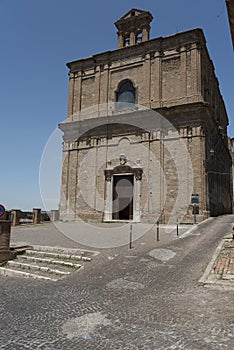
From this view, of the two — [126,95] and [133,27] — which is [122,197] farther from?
[133,27]

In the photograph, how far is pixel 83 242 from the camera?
11.3 meters

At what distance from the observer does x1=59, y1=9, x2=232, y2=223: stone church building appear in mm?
19594

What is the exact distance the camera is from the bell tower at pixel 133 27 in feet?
80.1

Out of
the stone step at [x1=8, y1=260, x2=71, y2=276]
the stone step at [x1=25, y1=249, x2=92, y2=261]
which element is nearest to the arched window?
the stone step at [x1=25, y1=249, x2=92, y2=261]

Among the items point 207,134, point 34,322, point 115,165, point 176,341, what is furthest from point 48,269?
point 207,134

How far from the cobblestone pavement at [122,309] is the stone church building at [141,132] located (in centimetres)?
1177

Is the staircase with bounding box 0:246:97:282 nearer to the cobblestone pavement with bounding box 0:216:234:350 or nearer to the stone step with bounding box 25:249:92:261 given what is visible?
the stone step with bounding box 25:249:92:261

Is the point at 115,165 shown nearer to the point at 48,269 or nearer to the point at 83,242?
the point at 83,242

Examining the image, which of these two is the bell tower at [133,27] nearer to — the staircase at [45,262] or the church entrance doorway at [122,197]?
the church entrance doorway at [122,197]

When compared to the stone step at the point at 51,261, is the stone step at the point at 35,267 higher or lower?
lower

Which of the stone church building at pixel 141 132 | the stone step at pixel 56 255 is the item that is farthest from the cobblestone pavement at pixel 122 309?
the stone church building at pixel 141 132

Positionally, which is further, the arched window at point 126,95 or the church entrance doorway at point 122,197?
the arched window at point 126,95

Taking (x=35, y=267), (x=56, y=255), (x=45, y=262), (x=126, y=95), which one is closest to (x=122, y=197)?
(x=126, y=95)

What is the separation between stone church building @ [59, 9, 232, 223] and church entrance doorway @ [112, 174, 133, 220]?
0.25 ft
